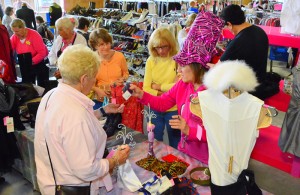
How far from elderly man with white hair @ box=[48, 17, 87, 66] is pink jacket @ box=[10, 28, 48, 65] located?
0.65 m

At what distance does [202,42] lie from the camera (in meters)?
1.99

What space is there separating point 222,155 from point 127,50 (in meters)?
5.64

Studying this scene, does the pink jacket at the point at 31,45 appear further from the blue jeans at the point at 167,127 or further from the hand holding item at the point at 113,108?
the hand holding item at the point at 113,108

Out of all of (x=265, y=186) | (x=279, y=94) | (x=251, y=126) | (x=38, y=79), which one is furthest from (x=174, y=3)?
(x=251, y=126)

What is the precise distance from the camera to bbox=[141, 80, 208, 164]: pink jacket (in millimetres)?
1891

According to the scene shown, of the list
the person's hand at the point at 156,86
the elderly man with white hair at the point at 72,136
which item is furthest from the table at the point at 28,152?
the elderly man with white hair at the point at 72,136

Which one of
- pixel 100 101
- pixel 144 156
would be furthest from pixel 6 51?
pixel 144 156

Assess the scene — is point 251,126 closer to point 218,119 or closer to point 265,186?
point 218,119

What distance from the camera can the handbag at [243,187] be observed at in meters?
1.39

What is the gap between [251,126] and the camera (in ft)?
4.72

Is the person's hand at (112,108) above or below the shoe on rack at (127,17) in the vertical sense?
below

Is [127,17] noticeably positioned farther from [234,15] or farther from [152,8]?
[234,15]

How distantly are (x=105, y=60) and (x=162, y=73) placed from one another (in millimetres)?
619

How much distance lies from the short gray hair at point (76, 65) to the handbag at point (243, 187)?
900 millimetres
